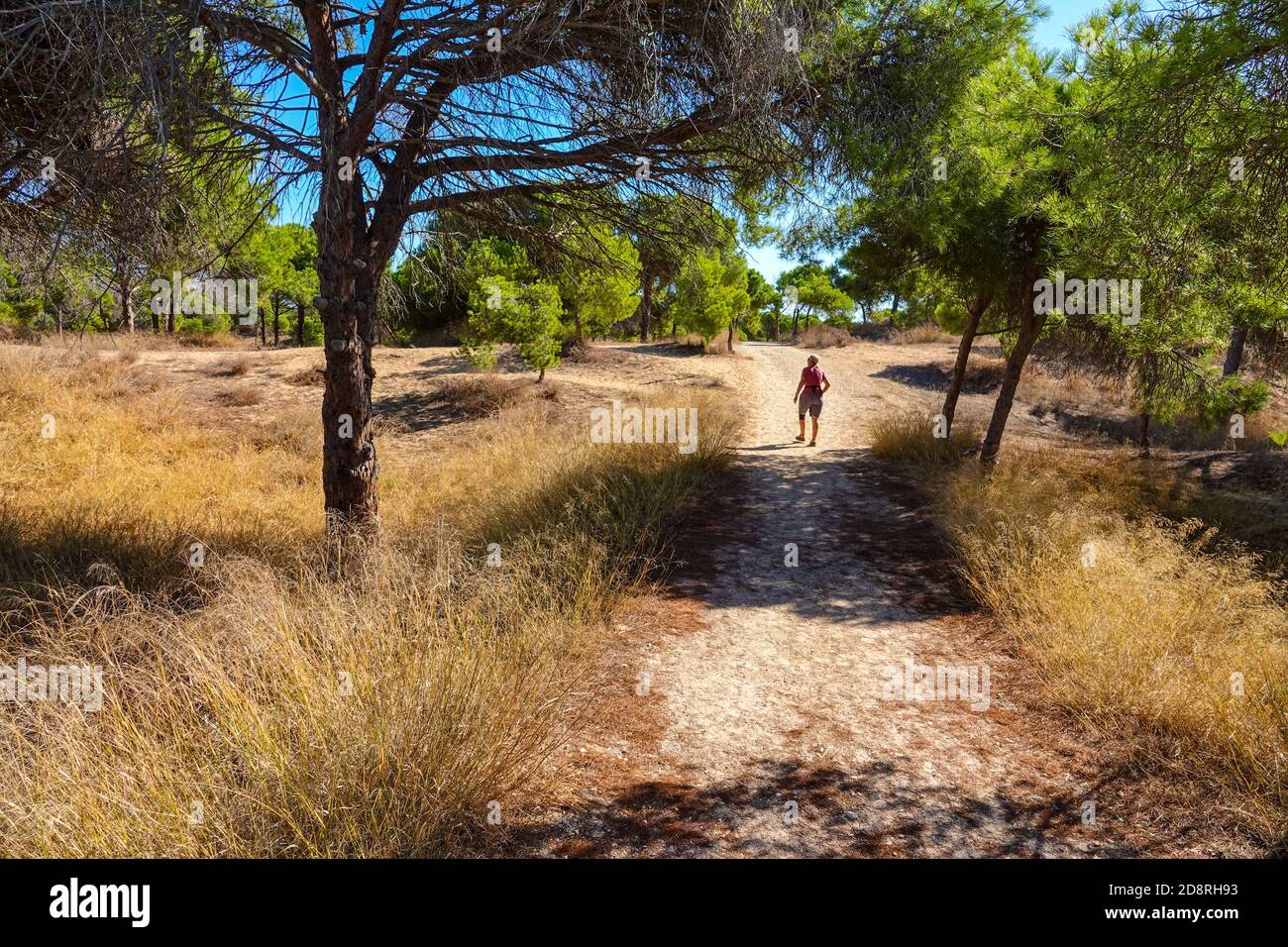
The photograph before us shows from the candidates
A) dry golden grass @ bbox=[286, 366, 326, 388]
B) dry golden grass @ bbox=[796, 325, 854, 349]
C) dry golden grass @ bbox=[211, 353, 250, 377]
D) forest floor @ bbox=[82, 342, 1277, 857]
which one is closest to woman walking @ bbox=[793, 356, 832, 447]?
forest floor @ bbox=[82, 342, 1277, 857]

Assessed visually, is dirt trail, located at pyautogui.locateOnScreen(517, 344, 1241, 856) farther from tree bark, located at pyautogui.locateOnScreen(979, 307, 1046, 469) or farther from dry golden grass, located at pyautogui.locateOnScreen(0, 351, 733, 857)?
tree bark, located at pyautogui.locateOnScreen(979, 307, 1046, 469)

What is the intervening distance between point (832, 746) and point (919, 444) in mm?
8728

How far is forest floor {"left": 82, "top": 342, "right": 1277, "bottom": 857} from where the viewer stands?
Answer: 2.84 meters

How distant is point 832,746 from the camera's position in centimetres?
360

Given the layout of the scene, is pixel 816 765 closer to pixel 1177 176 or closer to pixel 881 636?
pixel 881 636

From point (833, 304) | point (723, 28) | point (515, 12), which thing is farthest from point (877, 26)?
point (833, 304)

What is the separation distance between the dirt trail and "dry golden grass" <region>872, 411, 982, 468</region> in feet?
14.8

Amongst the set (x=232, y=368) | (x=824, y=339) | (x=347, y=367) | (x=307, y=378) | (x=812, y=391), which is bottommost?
(x=347, y=367)

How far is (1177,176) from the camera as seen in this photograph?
14.1 ft

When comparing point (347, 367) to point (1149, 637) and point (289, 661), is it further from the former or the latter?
point (1149, 637)

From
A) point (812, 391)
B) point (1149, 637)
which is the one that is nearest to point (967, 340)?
point (812, 391)

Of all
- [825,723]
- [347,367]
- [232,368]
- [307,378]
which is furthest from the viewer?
[232,368]

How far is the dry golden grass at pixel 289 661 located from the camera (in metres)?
2.37

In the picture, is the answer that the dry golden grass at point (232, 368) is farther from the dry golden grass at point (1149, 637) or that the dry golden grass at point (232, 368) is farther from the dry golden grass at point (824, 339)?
the dry golden grass at point (824, 339)
